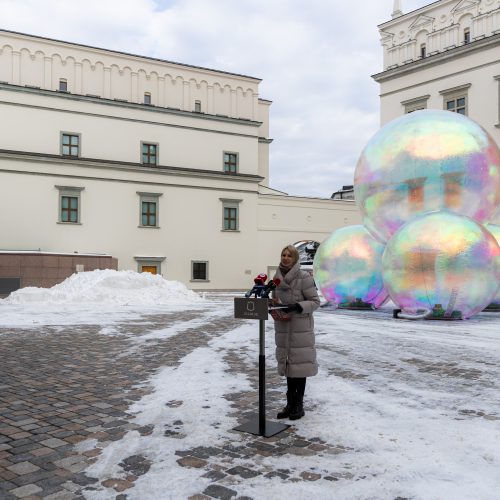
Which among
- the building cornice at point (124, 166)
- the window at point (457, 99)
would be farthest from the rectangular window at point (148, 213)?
the window at point (457, 99)

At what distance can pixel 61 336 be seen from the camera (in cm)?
1185

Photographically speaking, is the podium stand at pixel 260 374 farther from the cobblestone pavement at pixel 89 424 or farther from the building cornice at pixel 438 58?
the building cornice at pixel 438 58

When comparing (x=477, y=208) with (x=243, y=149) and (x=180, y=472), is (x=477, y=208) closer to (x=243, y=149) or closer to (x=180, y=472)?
(x=180, y=472)

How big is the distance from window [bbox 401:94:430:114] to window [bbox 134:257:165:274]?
18738 millimetres

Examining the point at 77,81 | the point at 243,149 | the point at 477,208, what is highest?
the point at 77,81

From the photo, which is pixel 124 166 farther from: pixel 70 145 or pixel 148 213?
pixel 70 145

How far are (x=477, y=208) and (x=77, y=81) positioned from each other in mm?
27560

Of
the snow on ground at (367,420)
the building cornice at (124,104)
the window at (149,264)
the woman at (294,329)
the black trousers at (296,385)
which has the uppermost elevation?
the building cornice at (124,104)

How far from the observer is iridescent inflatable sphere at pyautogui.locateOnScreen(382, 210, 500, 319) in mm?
12695

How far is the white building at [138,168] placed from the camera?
31.5 m

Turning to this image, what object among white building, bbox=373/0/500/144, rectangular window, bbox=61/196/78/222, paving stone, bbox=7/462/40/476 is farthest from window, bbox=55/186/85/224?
paving stone, bbox=7/462/40/476

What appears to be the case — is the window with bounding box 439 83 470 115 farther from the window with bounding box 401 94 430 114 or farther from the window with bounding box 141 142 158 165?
the window with bounding box 141 142 158 165

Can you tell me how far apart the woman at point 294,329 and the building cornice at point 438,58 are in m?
30.4

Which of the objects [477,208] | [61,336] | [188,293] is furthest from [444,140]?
[188,293]
